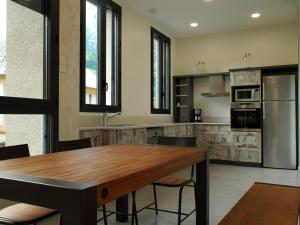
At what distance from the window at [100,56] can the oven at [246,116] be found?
281cm

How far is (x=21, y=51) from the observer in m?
3.20

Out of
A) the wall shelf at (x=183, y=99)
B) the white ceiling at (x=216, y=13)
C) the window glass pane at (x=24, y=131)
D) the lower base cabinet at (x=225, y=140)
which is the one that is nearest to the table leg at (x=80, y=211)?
the window glass pane at (x=24, y=131)

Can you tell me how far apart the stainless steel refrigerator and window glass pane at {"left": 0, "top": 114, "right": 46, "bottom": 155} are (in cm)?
465

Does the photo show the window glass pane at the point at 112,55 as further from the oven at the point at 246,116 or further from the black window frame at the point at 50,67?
the oven at the point at 246,116

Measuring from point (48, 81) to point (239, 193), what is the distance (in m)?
2.98

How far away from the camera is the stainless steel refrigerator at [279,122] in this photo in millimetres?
5820

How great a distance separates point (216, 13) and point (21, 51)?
4076 mm

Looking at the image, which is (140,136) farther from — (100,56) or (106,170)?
(106,170)

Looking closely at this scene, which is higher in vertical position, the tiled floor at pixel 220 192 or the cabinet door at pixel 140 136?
the cabinet door at pixel 140 136

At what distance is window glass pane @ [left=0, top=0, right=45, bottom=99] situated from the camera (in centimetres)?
296

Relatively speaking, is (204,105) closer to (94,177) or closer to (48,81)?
(48,81)

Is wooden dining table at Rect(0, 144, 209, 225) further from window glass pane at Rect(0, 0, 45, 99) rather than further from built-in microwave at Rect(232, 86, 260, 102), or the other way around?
built-in microwave at Rect(232, 86, 260, 102)

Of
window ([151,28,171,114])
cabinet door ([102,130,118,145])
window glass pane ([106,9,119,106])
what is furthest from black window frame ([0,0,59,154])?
window ([151,28,171,114])

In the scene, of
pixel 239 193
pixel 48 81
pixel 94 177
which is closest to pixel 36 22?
pixel 48 81
